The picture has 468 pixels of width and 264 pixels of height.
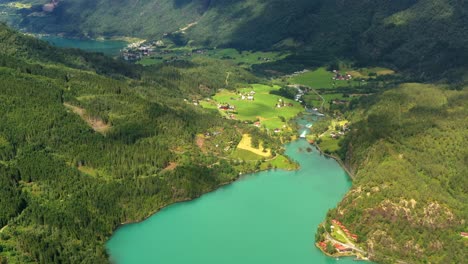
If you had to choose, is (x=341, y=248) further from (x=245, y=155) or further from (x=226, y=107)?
(x=226, y=107)

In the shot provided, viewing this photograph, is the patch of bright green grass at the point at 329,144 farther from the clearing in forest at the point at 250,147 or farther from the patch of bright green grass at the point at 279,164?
the clearing in forest at the point at 250,147

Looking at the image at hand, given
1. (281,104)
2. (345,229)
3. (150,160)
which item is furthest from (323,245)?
(281,104)

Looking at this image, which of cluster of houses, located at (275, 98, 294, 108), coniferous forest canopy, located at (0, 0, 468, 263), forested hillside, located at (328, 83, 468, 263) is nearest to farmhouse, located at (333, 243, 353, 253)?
coniferous forest canopy, located at (0, 0, 468, 263)

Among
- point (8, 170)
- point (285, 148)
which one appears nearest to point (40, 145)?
point (8, 170)

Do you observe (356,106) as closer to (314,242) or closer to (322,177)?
(322,177)

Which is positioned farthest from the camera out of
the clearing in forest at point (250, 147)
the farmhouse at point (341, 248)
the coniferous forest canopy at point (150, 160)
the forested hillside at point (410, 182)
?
the clearing in forest at point (250, 147)

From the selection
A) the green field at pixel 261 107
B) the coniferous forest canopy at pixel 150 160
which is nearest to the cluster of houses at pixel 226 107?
the green field at pixel 261 107

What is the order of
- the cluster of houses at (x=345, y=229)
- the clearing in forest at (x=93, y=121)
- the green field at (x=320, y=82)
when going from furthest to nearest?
the green field at (x=320, y=82), the clearing in forest at (x=93, y=121), the cluster of houses at (x=345, y=229)
